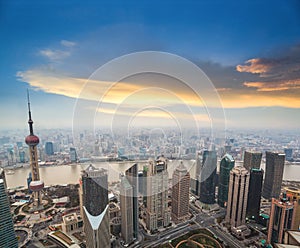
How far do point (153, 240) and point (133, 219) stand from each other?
0.64m

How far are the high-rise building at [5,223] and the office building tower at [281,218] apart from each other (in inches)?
192

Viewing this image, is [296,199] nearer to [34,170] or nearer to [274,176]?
[274,176]

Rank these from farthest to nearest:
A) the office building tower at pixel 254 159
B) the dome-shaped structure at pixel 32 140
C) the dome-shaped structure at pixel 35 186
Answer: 1. the office building tower at pixel 254 159
2. the dome-shaped structure at pixel 35 186
3. the dome-shaped structure at pixel 32 140

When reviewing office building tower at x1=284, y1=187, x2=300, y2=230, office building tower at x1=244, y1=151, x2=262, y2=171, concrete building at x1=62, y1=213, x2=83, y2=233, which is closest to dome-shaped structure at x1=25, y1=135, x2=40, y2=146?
concrete building at x1=62, y1=213, x2=83, y2=233

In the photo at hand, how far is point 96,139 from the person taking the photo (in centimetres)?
101

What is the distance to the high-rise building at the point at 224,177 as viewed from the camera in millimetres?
4750

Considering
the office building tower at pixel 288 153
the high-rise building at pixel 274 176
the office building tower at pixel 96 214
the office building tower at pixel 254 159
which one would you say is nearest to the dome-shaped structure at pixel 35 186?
the office building tower at pixel 96 214

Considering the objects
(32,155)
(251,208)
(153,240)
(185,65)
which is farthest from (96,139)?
(32,155)

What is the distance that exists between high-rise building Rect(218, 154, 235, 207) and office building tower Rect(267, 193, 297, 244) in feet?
5.05

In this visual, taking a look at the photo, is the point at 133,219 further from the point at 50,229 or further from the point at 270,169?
the point at 270,169

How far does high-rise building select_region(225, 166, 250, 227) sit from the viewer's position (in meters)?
4.01

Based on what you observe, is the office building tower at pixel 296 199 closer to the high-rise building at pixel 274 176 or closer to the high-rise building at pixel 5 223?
the high-rise building at pixel 274 176

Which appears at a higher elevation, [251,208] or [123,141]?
[123,141]

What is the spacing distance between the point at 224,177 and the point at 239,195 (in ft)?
2.92
